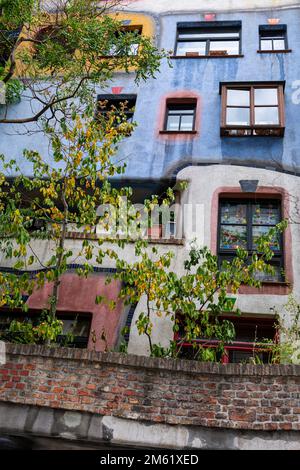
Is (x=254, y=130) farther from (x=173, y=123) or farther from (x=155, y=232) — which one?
(x=155, y=232)

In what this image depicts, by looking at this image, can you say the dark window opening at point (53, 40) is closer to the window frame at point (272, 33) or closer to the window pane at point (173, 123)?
the window pane at point (173, 123)

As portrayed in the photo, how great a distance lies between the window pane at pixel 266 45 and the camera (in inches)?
557

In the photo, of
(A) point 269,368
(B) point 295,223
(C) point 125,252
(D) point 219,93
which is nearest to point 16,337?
(C) point 125,252

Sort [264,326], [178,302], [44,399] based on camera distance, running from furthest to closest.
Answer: [264,326]
[178,302]
[44,399]

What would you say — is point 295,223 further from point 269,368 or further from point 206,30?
point 206,30

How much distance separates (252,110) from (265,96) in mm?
759

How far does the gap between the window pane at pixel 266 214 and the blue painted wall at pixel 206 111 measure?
101 cm

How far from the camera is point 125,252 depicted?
10320 millimetres

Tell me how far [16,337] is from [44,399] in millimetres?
2468

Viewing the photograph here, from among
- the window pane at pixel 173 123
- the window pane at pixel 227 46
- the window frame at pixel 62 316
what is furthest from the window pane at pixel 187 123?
the window frame at pixel 62 316

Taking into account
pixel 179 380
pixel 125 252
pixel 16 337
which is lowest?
pixel 179 380

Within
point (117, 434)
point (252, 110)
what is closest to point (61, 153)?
point (252, 110)

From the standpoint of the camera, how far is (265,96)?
12.5 m

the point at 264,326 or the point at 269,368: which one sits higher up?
the point at 264,326
